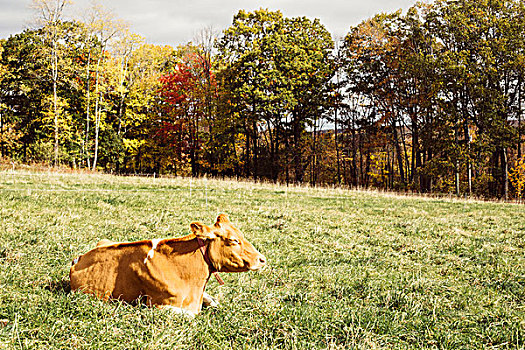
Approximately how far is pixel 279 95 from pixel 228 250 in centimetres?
3141

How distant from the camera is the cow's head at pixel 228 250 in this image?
369 cm

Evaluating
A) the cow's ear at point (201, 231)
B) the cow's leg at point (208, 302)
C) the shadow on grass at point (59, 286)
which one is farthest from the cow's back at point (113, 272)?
the cow's leg at point (208, 302)

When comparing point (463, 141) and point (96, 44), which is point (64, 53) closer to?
point (96, 44)

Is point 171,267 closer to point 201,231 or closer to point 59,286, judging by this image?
point 201,231

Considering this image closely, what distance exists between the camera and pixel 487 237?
10.2 metres

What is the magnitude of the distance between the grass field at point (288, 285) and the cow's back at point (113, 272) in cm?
18

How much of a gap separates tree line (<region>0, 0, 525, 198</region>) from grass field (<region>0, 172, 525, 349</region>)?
71.3ft

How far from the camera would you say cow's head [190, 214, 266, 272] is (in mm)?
3691

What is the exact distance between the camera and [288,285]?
5.27 metres

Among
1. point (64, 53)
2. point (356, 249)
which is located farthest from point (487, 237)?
point (64, 53)

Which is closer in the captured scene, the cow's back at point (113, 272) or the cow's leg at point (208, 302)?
the cow's back at point (113, 272)

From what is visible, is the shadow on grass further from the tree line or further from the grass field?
the tree line

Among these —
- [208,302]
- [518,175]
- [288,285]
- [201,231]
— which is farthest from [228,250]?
[518,175]

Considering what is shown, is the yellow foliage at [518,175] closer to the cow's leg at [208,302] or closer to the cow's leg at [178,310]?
the cow's leg at [208,302]
